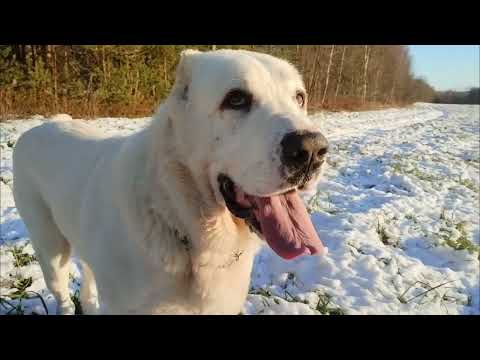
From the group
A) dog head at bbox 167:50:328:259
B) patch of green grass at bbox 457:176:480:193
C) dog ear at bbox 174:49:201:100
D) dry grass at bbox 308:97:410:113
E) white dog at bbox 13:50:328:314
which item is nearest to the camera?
dog head at bbox 167:50:328:259

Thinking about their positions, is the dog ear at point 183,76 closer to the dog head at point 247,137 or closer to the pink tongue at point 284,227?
the dog head at point 247,137

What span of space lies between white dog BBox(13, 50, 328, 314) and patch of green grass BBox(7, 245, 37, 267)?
1.86m

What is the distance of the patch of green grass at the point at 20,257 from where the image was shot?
3811 millimetres

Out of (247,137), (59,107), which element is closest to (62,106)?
(59,107)

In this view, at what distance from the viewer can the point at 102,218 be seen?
2318 mm

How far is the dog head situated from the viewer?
1.90 meters

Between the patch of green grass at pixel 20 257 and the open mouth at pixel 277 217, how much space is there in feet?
8.84

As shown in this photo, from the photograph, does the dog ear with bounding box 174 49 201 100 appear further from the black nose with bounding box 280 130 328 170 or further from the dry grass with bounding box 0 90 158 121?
the dry grass with bounding box 0 90 158 121

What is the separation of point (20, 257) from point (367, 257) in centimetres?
346

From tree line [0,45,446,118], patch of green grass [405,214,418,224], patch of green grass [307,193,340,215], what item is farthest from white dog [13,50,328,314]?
tree line [0,45,446,118]

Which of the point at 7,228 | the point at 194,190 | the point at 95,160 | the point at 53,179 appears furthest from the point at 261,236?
the point at 7,228

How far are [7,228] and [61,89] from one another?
8938 mm

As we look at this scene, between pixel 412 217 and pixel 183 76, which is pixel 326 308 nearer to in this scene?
pixel 183 76
